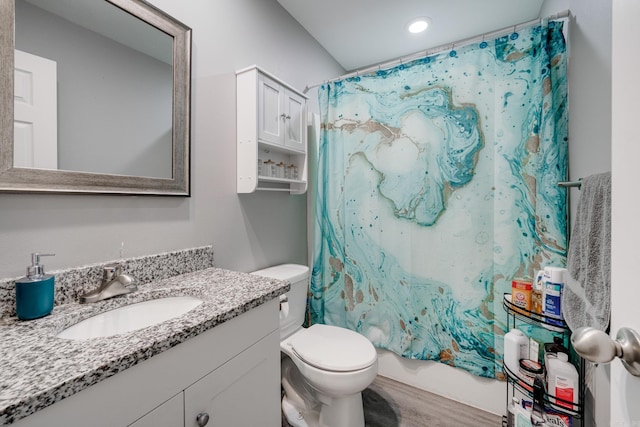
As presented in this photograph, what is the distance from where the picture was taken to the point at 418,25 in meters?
1.86

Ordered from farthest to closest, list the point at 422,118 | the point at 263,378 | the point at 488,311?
1. the point at 422,118
2. the point at 488,311
3. the point at 263,378

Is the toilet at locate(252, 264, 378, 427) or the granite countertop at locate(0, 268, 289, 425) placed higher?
the granite countertop at locate(0, 268, 289, 425)

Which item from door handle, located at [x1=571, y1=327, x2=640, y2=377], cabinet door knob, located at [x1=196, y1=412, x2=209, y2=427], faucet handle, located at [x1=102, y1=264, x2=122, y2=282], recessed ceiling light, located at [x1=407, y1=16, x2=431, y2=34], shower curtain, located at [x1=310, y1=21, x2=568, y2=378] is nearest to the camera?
door handle, located at [x1=571, y1=327, x2=640, y2=377]

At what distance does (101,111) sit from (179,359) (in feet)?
3.03

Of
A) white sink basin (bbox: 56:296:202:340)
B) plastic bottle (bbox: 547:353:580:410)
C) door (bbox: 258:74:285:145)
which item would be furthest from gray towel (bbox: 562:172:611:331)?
door (bbox: 258:74:285:145)

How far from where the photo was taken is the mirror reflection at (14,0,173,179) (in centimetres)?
81

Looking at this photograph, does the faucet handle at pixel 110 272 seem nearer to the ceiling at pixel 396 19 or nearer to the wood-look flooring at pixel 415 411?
the wood-look flooring at pixel 415 411

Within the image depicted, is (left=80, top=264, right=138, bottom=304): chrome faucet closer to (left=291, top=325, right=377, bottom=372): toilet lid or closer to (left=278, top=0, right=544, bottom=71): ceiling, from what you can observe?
(left=291, top=325, right=377, bottom=372): toilet lid

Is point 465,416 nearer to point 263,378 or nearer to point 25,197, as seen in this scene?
point 263,378

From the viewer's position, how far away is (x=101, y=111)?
97 cm

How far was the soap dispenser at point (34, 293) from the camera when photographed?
0.72 meters

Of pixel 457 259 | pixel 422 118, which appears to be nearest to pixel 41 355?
pixel 457 259

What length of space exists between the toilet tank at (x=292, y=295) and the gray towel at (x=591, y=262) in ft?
3.85

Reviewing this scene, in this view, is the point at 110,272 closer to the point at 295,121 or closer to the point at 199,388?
the point at 199,388
